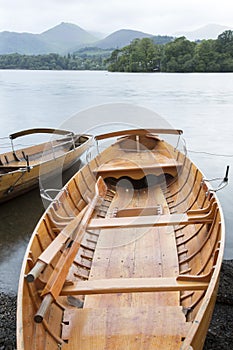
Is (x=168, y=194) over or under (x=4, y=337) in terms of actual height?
over

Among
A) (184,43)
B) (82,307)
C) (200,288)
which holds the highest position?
(184,43)

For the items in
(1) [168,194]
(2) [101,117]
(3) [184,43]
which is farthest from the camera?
(3) [184,43]

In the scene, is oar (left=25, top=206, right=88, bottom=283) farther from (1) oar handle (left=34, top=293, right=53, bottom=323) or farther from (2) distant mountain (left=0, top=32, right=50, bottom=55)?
(2) distant mountain (left=0, top=32, right=50, bottom=55)

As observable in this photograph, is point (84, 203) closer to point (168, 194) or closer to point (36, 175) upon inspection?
point (168, 194)

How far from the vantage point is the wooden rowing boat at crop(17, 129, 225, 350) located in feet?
8.98

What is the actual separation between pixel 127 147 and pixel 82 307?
15.8 ft

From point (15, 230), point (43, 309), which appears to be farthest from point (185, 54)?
point (43, 309)

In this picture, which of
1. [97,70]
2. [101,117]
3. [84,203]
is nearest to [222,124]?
[101,117]

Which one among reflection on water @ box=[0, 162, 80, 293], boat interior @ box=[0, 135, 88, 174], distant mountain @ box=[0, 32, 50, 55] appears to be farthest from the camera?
distant mountain @ box=[0, 32, 50, 55]

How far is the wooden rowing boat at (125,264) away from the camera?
2.74m

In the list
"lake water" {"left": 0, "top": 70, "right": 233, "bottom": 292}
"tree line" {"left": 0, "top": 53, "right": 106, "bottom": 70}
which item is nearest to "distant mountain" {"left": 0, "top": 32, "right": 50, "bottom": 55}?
"tree line" {"left": 0, "top": 53, "right": 106, "bottom": 70}

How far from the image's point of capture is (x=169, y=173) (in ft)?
20.1

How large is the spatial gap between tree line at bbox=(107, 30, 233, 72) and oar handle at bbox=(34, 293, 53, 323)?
61.5m

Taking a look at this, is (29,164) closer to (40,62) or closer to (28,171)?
(28,171)
